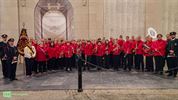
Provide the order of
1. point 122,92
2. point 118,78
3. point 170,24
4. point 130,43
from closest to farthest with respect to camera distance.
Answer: point 122,92, point 118,78, point 130,43, point 170,24

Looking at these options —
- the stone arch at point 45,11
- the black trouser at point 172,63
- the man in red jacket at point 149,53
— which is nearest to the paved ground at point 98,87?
the black trouser at point 172,63

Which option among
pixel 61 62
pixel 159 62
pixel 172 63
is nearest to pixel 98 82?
pixel 159 62

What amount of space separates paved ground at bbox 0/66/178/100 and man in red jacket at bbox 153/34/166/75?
0.60 meters

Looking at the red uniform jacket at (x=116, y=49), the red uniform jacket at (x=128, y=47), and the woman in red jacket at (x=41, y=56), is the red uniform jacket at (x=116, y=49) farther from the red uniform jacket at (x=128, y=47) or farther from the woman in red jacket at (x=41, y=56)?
→ the woman in red jacket at (x=41, y=56)

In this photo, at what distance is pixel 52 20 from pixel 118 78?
345 inches

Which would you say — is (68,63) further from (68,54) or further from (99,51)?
(99,51)

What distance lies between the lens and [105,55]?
1683cm

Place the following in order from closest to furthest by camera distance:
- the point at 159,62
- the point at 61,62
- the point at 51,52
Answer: the point at 159,62 → the point at 51,52 → the point at 61,62

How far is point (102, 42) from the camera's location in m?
16.8

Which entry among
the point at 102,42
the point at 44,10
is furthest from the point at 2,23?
the point at 102,42

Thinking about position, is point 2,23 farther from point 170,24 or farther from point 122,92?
point 122,92

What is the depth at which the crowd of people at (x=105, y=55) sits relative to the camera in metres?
14.5

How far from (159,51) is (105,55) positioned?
10.5 ft

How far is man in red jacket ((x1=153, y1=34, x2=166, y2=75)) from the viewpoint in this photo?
14688 millimetres
